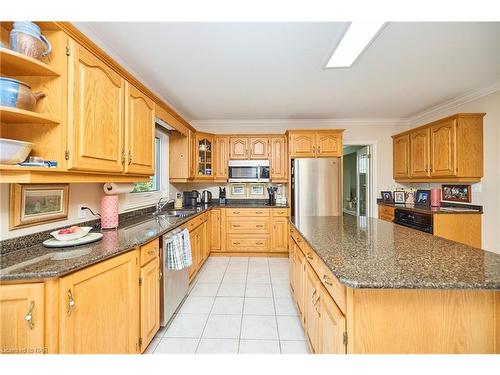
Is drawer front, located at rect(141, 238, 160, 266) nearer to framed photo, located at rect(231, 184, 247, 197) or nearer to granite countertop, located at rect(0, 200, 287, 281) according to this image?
granite countertop, located at rect(0, 200, 287, 281)

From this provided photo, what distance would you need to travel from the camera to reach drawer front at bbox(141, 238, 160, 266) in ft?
5.18

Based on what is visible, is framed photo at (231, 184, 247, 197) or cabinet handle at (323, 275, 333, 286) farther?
framed photo at (231, 184, 247, 197)

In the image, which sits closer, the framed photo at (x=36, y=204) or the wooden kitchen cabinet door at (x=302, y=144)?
the framed photo at (x=36, y=204)

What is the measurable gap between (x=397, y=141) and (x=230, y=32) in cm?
365

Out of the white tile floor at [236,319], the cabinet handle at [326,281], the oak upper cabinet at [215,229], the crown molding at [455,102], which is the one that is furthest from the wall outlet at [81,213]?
the crown molding at [455,102]

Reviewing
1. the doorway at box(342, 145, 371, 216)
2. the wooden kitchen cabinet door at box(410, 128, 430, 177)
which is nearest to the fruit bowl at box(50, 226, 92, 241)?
the wooden kitchen cabinet door at box(410, 128, 430, 177)

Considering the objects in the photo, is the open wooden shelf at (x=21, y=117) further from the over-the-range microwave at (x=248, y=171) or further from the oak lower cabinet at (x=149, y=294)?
the over-the-range microwave at (x=248, y=171)

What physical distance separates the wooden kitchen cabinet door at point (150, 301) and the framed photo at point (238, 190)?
8.78 ft

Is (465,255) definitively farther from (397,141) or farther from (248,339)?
(397,141)

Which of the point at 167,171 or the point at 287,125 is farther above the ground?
the point at 287,125

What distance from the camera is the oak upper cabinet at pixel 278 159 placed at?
4.05m

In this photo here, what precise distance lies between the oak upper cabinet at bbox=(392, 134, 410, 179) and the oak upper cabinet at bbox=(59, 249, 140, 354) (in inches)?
167
